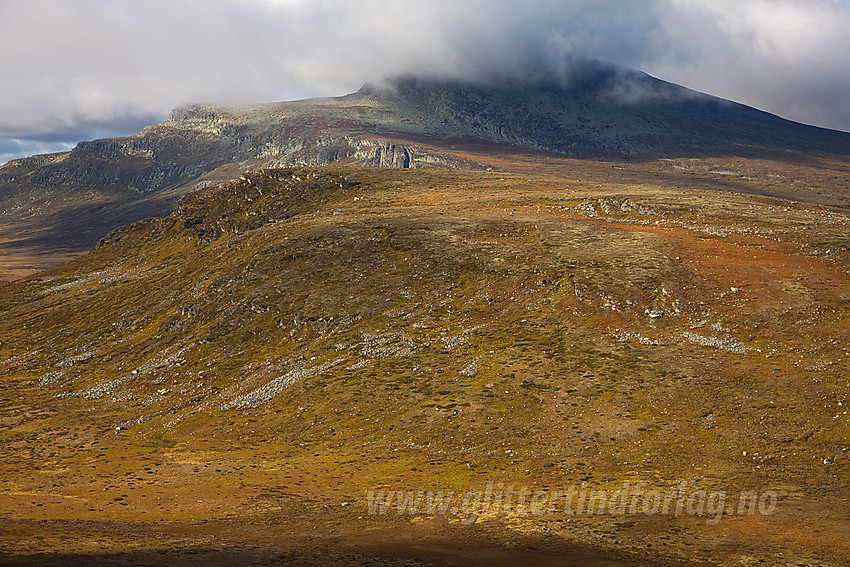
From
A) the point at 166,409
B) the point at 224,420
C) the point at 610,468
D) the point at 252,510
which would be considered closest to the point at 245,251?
the point at 166,409

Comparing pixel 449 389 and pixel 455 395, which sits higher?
pixel 449 389

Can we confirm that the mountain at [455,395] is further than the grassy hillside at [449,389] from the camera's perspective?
No

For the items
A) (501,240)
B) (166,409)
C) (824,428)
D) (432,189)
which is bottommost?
(166,409)

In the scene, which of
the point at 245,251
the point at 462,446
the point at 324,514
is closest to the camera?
the point at 324,514

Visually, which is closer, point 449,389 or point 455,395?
point 455,395

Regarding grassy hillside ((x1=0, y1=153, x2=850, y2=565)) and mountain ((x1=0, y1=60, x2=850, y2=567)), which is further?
Result: grassy hillside ((x1=0, y1=153, x2=850, y2=565))

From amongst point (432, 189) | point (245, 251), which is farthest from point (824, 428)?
point (432, 189)

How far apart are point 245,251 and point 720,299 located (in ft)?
223

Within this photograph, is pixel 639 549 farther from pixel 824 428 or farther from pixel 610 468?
pixel 824 428

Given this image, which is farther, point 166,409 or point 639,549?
point 166,409

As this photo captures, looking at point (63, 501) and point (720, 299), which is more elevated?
point (720, 299)

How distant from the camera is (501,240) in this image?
79812 mm

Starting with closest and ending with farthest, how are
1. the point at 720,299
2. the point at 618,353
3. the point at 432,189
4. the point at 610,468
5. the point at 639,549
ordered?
the point at 639,549
the point at 610,468
the point at 618,353
the point at 720,299
the point at 432,189

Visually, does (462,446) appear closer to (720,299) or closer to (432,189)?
(720,299)
